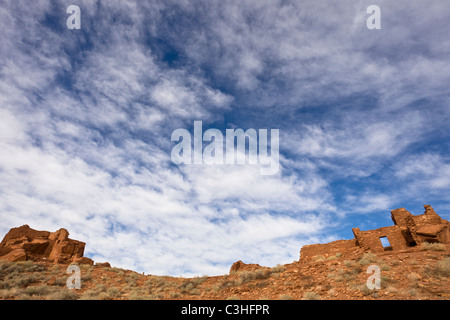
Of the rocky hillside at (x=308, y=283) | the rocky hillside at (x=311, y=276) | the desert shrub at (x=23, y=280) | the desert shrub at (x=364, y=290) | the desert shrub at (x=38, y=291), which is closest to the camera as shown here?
the desert shrub at (x=364, y=290)

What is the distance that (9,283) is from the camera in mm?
15758

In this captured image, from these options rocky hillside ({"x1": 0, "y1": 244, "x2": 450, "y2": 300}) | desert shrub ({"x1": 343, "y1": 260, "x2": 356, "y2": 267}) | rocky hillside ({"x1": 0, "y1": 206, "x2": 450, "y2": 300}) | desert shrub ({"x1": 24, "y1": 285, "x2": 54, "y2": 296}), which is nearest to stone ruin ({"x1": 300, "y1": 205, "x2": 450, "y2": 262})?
rocky hillside ({"x1": 0, "y1": 206, "x2": 450, "y2": 300})

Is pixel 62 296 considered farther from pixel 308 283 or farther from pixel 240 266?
pixel 240 266

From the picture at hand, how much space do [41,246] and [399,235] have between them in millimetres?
35408

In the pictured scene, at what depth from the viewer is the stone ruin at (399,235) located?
1681 cm

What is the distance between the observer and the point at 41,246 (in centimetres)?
2684

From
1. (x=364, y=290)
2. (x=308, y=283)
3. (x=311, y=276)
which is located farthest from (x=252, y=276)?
(x=364, y=290)

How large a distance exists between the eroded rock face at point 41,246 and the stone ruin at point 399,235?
2469 centimetres

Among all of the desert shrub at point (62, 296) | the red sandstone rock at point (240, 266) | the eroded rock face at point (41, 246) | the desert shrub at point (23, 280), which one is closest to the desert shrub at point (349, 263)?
the red sandstone rock at point (240, 266)

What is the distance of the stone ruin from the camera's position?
662 inches

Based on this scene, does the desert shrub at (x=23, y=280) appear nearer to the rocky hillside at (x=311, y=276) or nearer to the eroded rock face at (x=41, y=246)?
the rocky hillside at (x=311, y=276)

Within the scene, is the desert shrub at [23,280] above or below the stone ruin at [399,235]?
below
